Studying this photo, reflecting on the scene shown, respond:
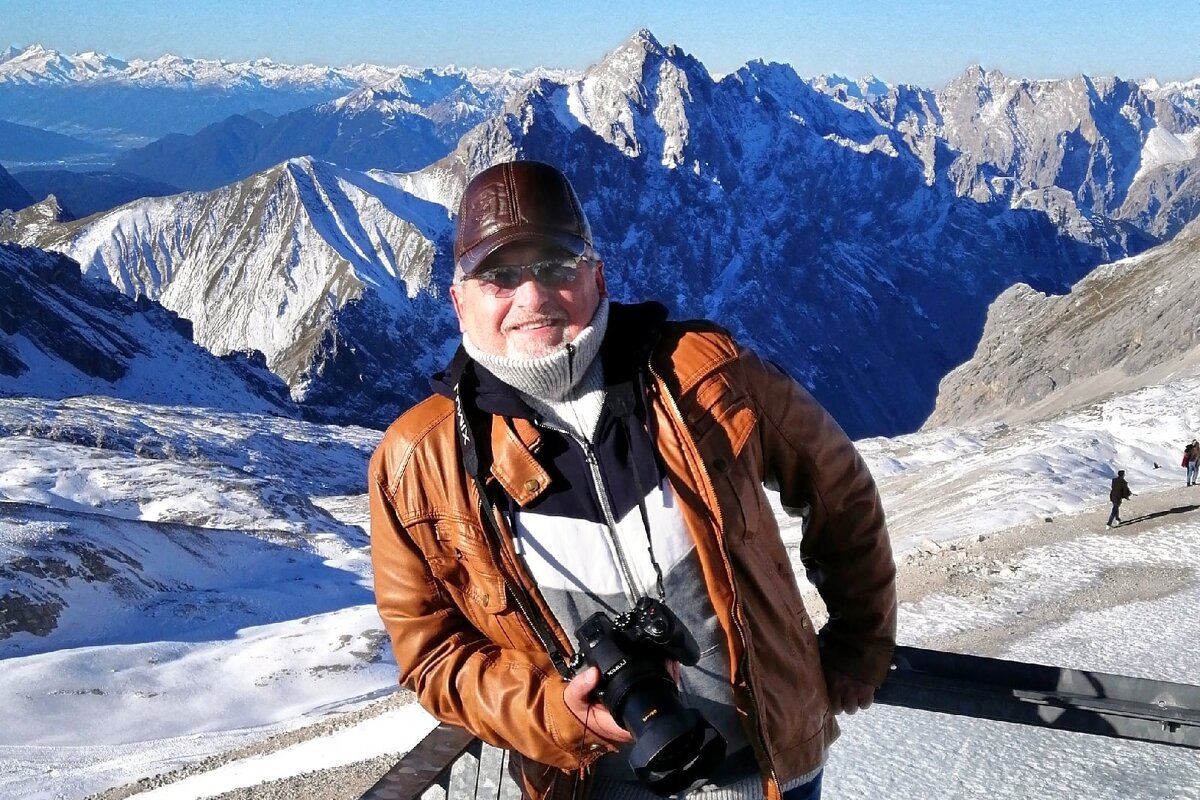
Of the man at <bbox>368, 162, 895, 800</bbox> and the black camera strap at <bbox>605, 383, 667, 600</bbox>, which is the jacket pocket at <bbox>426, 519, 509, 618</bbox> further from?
the black camera strap at <bbox>605, 383, 667, 600</bbox>

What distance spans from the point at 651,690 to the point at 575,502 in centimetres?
86

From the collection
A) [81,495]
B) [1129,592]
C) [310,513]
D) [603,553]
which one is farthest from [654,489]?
[81,495]

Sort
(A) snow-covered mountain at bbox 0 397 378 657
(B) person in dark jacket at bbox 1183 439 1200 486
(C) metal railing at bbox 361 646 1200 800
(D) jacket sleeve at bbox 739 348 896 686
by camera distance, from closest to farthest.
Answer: (D) jacket sleeve at bbox 739 348 896 686 → (C) metal railing at bbox 361 646 1200 800 → (B) person in dark jacket at bbox 1183 439 1200 486 → (A) snow-covered mountain at bbox 0 397 378 657

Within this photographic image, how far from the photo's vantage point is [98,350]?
167 m

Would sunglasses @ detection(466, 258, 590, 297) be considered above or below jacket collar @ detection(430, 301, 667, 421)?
above

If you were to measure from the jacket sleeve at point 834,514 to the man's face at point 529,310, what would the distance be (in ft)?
2.46

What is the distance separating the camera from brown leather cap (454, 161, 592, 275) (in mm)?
4008

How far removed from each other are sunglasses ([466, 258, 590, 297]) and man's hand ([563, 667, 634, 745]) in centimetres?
164

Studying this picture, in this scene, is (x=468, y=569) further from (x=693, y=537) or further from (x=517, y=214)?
(x=517, y=214)

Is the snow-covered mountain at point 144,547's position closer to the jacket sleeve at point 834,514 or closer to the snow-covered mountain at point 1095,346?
the jacket sleeve at point 834,514

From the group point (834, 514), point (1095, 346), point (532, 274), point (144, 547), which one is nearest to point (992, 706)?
point (834, 514)

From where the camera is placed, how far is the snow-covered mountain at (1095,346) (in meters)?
117

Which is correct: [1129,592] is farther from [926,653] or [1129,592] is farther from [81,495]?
[81,495]

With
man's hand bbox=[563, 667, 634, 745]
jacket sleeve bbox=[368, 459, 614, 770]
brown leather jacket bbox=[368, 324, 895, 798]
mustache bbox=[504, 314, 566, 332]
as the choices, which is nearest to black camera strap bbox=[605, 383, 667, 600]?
brown leather jacket bbox=[368, 324, 895, 798]
